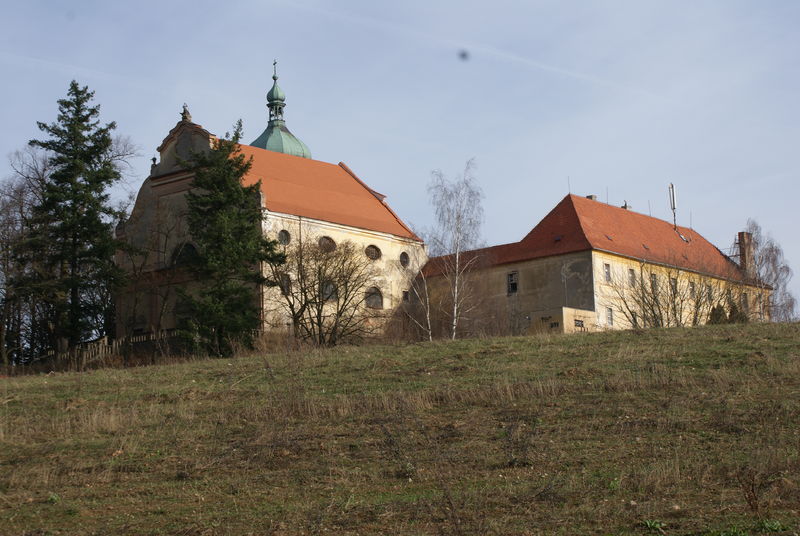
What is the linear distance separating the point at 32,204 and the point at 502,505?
124 feet

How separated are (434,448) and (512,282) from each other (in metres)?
39.1

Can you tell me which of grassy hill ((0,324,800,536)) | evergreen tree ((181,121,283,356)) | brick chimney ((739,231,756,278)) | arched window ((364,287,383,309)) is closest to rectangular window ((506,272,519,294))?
arched window ((364,287,383,309))

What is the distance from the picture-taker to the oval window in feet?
175

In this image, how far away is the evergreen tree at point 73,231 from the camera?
133 feet

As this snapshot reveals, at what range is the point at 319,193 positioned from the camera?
54.2 m

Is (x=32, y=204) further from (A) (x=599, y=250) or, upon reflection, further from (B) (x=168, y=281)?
(A) (x=599, y=250)

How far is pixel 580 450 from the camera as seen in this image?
48.3 ft

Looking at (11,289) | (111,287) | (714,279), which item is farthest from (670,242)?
(11,289)

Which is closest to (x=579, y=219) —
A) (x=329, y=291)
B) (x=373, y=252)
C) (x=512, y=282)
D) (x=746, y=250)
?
(x=512, y=282)

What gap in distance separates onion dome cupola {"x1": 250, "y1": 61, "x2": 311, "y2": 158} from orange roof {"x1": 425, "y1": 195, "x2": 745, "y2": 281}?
43.0 feet

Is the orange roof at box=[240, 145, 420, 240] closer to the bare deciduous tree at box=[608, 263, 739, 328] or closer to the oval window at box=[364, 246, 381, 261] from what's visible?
the oval window at box=[364, 246, 381, 261]

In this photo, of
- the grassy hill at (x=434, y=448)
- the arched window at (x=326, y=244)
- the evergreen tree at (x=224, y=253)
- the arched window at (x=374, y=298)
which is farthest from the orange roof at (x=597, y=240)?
the grassy hill at (x=434, y=448)

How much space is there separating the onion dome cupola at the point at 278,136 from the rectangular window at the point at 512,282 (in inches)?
666

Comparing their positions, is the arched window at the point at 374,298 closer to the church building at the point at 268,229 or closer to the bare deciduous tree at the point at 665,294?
the church building at the point at 268,229
